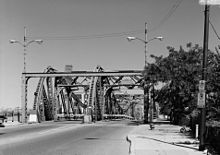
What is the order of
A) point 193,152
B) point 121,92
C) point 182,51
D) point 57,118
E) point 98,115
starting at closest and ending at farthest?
point 193,152, point 182,51, point 57,118, point 98,115, point 121,92

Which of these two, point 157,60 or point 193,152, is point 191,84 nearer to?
point 157,60

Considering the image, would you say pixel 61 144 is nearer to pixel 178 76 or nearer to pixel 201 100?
pixel 201 100

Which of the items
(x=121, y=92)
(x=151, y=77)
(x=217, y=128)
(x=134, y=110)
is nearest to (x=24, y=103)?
(x=151, y=77)

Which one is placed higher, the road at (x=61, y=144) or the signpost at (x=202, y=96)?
the signpost at (x=202, y=96)

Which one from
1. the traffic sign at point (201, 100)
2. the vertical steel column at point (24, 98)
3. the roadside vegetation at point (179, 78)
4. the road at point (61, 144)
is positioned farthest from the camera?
the vertical steel column at point (24, 98)

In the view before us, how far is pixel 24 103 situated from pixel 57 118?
1331 centimetres

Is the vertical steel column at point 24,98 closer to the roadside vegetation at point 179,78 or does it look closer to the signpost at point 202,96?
the roadside vegetation at point 179,78

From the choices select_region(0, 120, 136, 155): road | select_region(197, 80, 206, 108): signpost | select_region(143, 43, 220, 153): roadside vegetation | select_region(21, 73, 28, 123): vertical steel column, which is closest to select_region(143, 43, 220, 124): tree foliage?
select_region(143, 43, 220, 153): roadside vegetation

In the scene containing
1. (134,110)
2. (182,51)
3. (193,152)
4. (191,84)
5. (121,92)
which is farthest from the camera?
(134,110)

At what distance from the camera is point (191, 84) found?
119 ft

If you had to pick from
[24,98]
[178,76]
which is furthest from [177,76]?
[24,98]

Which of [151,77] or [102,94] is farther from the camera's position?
[102,94]

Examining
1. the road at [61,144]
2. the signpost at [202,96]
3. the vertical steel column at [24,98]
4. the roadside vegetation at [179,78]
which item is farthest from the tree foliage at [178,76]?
the vertical steel column at [24,98]

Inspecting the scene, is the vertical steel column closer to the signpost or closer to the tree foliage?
the tree foliage
